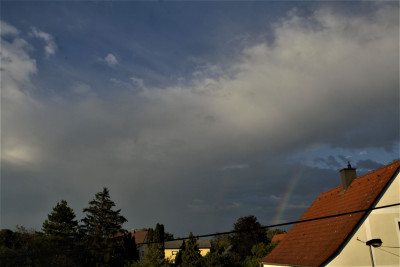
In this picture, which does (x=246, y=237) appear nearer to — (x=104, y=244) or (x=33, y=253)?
(x=104, y=244)

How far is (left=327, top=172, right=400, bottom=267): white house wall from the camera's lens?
18859 mm

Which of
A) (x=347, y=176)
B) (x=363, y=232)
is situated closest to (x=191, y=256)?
(x=347, y=176)

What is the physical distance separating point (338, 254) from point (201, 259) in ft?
76.9

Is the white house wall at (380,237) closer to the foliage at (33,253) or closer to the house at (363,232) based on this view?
the house at (363,232)

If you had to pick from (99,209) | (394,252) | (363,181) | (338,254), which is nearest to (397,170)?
(363,181)

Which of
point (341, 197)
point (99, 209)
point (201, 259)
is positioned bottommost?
point (201, 259)

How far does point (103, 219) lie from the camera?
71062mm

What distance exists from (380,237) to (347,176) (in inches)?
256

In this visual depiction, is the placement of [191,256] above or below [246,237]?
below

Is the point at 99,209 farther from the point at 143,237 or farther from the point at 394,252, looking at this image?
the point at 394,252

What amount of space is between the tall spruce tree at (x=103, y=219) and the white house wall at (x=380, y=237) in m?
59.3

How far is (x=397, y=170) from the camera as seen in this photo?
1988cm

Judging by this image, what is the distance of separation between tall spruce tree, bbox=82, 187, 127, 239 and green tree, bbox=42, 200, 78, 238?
9.29 metres

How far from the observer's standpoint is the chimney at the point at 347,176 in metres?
24.9
